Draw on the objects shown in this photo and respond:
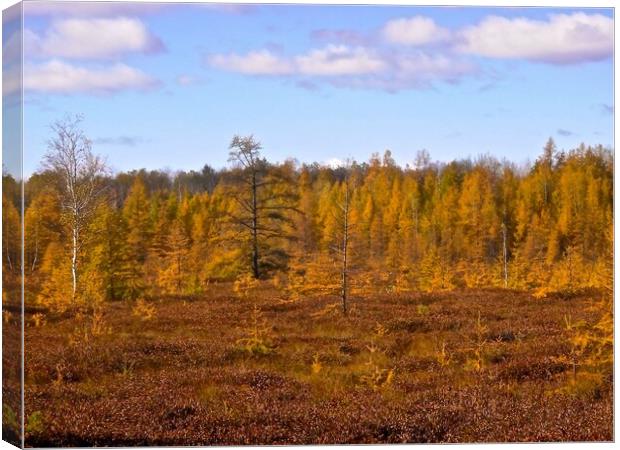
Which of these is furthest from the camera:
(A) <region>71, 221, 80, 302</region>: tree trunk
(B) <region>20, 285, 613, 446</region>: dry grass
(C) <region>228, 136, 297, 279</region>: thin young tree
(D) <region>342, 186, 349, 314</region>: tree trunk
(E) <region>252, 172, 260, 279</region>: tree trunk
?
(D) <region>342, 186, 349, 314</region>: tree trunk

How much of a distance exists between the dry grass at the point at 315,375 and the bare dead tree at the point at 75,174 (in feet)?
4.00

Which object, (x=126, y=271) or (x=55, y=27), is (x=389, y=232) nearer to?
(x=126, y=271)

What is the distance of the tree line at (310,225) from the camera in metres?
15.7

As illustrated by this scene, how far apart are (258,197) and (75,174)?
2.56 meters

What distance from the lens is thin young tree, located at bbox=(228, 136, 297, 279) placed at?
15906mm

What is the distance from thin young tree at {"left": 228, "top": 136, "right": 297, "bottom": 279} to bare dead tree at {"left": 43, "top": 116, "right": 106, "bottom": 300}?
1.90 m

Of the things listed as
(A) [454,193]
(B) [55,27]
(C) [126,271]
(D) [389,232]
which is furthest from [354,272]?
(B) [55,27]

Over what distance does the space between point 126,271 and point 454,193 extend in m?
4.94

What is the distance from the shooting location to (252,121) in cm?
1580

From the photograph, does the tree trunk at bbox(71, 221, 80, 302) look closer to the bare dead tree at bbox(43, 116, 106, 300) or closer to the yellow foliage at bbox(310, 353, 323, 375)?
the bare dead tree at bbox(43, 116, 106, 300)

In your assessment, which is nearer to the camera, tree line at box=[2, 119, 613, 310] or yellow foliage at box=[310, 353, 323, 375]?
tree line at box=[2, 119, 613, 310]

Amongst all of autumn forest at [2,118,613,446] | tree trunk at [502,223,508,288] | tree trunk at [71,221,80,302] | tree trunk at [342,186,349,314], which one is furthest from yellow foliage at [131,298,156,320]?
tree trunk at [502,223,508,288]

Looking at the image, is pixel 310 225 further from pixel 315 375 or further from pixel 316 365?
pixel 315 375

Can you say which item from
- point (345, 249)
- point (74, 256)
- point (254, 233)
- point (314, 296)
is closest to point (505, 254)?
point (345, 249)
